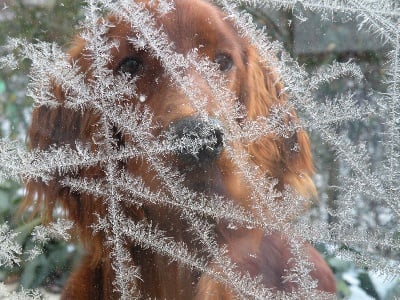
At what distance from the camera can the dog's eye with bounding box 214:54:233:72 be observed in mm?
540

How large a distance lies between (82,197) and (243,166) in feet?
0.55

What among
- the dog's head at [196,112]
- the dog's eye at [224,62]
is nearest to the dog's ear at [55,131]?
the dog's head at [196,112]

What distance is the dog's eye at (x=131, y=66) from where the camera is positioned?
545 mm

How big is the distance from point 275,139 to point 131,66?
0.16m

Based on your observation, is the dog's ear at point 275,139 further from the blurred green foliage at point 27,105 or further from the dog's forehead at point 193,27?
the blurred green foliage at point 27,105

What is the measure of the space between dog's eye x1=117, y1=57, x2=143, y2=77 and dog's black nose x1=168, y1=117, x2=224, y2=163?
66 mm

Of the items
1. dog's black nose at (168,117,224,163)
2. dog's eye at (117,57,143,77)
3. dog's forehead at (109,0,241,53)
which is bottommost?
dog's black nose at (168,117,224,163)

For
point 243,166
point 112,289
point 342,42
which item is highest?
point 342,42

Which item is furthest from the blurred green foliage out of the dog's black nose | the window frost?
the dog's black nose

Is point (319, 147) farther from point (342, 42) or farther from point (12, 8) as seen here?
point (12, 8)

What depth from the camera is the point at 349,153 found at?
568 millimetres

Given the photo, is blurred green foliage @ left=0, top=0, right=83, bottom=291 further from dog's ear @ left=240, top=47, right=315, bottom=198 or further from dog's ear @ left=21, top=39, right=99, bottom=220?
dog's ear @ left=240, top=47, right=315, bottom=198

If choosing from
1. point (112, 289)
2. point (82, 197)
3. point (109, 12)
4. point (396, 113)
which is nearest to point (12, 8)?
point (109, 12)

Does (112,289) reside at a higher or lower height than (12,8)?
lower
